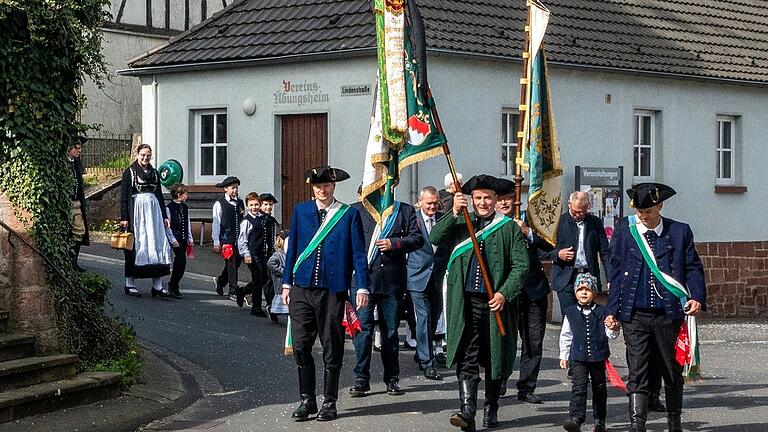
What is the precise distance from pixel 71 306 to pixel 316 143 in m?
11.3

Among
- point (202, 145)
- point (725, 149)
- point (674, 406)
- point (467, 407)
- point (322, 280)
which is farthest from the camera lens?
point (725, 149)

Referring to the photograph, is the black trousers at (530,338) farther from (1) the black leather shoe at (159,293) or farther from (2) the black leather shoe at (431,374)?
(1) the black leather shoe at (159,293)

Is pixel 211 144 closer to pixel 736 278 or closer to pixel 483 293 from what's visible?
pixel 736 278

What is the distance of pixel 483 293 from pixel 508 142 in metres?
12.8

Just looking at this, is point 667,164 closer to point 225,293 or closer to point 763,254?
point 763,254

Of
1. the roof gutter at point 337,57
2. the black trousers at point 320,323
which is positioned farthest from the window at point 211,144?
the black trousers at point 320,323

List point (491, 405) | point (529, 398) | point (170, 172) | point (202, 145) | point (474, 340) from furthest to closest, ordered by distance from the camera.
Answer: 1. point (202, 145)
2. point (170, 172)
3. point (529, 398)
4. point (491, 405)
5. point (474, 340)

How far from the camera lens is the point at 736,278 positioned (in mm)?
24328

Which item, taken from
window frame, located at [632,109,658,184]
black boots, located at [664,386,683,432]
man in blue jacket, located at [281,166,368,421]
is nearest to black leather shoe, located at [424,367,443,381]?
man in blue jacket, located at [281,166,368,421]

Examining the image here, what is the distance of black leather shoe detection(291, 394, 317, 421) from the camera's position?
10688mm

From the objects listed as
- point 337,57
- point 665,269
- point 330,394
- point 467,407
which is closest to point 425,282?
point 330,394

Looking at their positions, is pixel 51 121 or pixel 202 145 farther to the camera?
pixel 202 145

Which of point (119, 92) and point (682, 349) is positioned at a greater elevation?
point (119, 92)

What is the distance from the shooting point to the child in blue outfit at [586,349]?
403 inches
